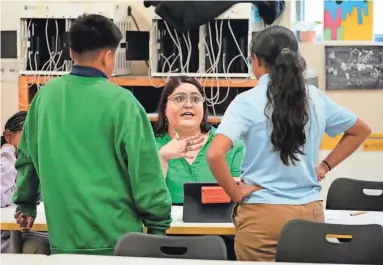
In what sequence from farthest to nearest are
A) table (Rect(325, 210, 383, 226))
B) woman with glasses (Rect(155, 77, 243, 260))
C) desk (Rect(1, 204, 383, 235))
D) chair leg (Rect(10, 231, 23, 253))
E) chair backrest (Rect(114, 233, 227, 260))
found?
1. woman with glasses (Rect(155, 77, 243, 260))
2. chair leg (Rect(10, 231, 23, 253))
3. table (Rect(325, 210, 383, 226))
4. desk (Rect(1, 204, 383, 235))
5. chair backrest (Rect(114, 233, 227, 260))

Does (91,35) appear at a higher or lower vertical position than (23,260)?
higher

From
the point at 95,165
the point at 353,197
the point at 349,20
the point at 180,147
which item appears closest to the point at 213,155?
the point at 95,165

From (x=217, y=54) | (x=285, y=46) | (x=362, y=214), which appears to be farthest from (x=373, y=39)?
(x=285, y=46)

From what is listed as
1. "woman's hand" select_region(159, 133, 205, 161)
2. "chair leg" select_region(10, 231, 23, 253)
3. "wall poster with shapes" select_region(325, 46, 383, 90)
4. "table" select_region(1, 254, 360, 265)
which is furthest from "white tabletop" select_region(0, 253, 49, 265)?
"wall poster with shapes" select_region(325, 46, 383, 90)

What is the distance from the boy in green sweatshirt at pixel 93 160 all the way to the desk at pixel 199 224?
14.6 inches

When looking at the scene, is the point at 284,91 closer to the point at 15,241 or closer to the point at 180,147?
the point at 180,147

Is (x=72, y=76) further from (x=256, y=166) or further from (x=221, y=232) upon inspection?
(x=221, y=232)

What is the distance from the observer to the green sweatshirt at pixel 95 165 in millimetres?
2236

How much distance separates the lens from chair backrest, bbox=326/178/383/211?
11.5 feet

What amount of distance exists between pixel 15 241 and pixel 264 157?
4.34ft

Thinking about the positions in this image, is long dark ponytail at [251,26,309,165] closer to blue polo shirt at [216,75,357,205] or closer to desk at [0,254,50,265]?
blue polo shirt at [216,75,357,205]

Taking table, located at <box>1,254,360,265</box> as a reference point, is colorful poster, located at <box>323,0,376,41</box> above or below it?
above

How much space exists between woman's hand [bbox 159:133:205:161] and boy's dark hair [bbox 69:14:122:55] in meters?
1.09

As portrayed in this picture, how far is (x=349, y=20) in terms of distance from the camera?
470cm
